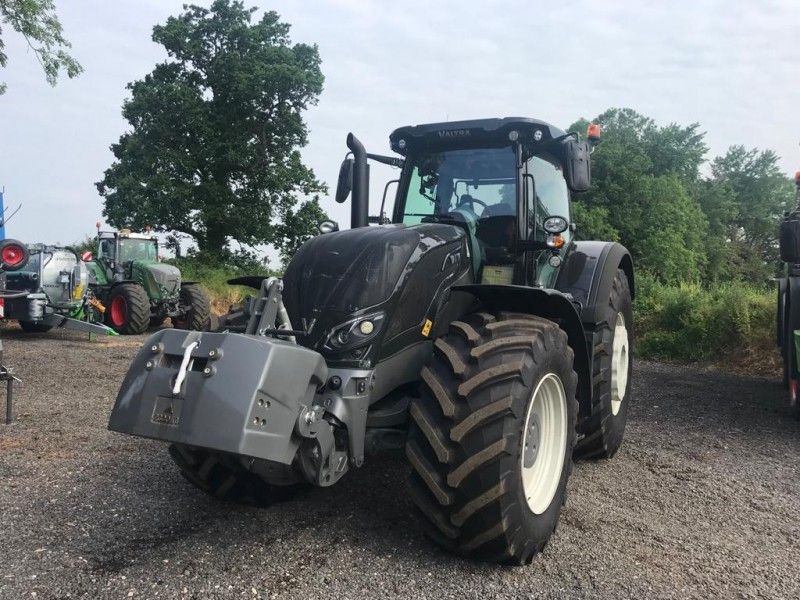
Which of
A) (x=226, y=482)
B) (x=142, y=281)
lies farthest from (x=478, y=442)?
(x=142, y=281)

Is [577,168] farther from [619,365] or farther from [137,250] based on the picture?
[137,250]

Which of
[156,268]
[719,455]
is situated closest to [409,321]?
[719,455]

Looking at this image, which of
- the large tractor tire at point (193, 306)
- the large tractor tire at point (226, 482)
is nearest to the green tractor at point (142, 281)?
the large tractor tire at point (193, 306)

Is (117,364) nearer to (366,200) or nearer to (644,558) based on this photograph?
(366,200)

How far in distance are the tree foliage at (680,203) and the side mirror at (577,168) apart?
15.6 m

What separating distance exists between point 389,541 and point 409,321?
105 centimetres

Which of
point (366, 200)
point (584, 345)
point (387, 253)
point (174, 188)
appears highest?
point (174, 188)

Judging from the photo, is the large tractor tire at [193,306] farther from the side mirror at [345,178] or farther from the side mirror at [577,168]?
the side mirror at [577,168]

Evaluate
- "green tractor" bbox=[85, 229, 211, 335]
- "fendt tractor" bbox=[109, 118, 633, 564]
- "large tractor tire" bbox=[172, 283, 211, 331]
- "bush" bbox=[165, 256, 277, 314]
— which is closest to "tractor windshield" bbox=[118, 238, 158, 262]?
"green tractor" bbox=[85, 229, 211, 335]

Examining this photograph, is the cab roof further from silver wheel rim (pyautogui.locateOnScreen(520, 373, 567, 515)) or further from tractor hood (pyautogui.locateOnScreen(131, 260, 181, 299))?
tractor hood (pyautogui.locateOnScreen(131, 260, 181, 299))

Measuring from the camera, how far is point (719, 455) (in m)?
5.19

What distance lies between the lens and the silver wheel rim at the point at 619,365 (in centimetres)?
513

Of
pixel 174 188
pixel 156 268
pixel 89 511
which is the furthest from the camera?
pixel 174 188

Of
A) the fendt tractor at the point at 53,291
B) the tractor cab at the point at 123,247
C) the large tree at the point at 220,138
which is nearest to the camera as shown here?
the fendt tractor at the point at 53,291
